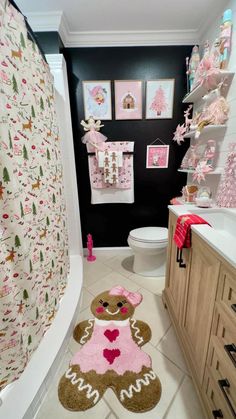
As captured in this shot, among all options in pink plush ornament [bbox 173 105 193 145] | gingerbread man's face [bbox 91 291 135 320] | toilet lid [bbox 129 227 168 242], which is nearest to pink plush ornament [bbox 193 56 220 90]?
pink plush ornament [bbox 173 105 193 145]

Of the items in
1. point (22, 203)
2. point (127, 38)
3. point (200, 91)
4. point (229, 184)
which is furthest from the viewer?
point (127, 38)

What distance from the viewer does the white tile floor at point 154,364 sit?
92 cm

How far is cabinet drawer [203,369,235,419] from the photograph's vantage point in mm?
696

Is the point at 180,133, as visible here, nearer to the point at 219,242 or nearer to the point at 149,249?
the point at 149,249

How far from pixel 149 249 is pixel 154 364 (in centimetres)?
88

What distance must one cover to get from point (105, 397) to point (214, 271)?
92cm

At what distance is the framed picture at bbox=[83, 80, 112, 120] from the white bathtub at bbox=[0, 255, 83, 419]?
1.87 metres

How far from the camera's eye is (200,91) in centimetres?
166

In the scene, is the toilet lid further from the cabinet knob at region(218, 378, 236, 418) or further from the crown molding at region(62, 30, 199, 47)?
the crown molding at region(62, 30, 199, 47)

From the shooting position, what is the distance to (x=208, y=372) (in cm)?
83

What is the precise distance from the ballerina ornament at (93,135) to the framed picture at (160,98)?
1.84ft

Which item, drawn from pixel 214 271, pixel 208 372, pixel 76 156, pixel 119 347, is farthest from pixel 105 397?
pixel 76 156

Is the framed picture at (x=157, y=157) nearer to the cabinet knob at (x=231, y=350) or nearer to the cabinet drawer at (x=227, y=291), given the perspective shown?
the cabinet drawer at (x=227, y=291)

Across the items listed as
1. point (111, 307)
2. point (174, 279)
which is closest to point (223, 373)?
point (174, 279)
